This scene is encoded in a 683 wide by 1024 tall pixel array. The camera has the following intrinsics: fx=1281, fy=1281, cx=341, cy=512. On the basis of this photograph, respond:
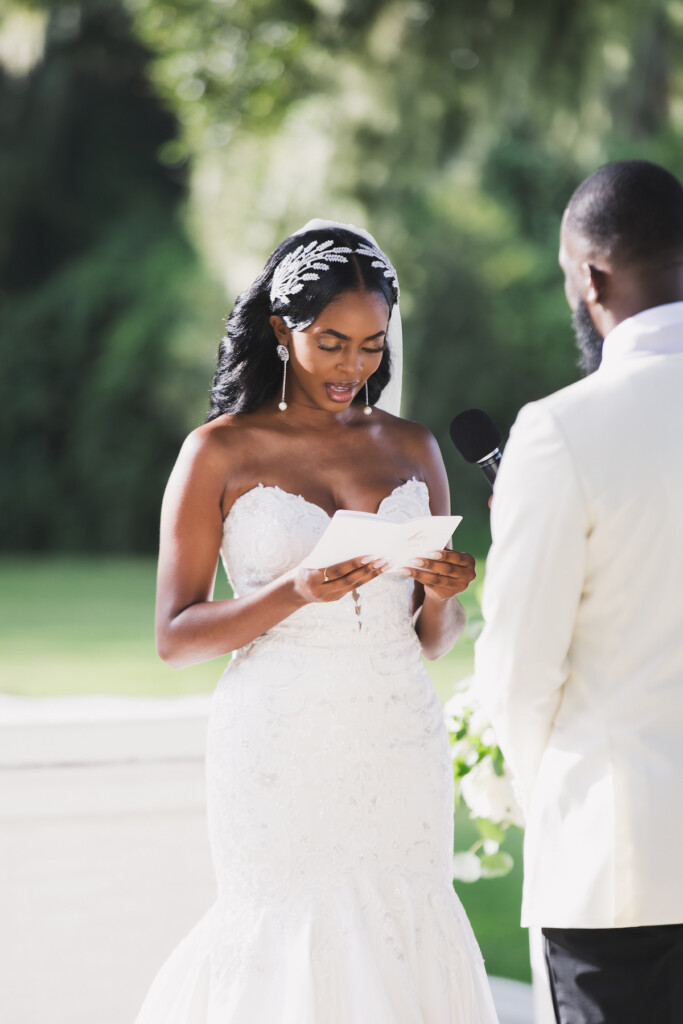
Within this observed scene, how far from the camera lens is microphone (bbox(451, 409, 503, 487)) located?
2.17 meters

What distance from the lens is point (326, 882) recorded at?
234 cm

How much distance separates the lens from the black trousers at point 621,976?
5.30 feet

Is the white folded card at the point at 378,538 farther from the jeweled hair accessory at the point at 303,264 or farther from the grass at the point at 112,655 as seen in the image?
the grass at the point at 112,655

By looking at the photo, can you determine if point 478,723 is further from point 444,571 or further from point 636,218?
point 636,218

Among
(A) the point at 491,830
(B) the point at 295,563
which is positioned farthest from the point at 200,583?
(A) the point at 491,830

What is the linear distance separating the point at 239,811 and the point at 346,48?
6.31 m

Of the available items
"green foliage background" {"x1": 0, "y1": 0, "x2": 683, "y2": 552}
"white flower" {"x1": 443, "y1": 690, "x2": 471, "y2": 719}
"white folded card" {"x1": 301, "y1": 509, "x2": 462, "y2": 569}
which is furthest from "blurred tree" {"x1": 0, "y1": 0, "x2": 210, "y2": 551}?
"white folded card" {"x1": 301, "y1": 509, "x2": 462, "y2": 569}

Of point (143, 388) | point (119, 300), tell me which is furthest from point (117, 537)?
point (119, 300)

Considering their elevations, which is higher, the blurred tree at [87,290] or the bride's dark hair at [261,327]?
the blurred tree at [87,290]

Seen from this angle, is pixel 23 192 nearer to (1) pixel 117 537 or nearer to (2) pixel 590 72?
(1) pixel 117 537

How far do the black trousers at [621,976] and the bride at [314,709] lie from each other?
68cm

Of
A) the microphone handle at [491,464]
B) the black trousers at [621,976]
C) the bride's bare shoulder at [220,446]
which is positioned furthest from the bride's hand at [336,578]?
the black trousers at [621,976]

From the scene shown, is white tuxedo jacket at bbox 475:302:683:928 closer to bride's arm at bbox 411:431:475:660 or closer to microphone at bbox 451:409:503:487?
microphone at bbox 451:409:503:487

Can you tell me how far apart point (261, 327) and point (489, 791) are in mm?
1090
